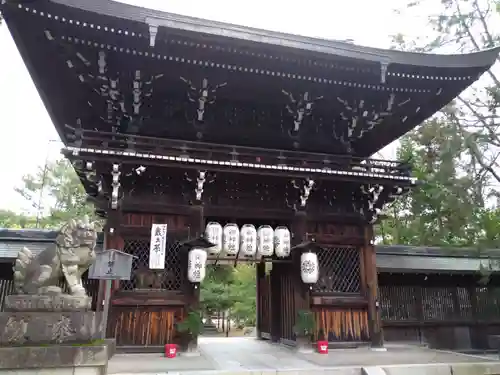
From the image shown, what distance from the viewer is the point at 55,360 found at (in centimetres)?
556

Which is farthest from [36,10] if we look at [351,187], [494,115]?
Answer: [494,115]

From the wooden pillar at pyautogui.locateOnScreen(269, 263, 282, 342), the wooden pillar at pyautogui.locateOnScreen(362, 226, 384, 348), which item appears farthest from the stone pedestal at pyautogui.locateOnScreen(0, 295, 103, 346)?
the wooden pillar at pyautogui.locateOnScreen(362, 226, 384, 348)

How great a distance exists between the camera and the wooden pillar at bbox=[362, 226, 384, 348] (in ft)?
30.2

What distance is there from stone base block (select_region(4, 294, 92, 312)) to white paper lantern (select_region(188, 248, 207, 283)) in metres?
2.57

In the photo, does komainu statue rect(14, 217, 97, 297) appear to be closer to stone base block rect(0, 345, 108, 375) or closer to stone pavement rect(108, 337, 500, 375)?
stone base block rect(0, 345, 108, 375)

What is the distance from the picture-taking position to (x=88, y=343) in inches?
232

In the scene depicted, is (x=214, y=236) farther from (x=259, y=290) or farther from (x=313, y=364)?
(x=259, y=290)

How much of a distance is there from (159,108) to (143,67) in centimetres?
136

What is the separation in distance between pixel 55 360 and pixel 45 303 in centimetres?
85

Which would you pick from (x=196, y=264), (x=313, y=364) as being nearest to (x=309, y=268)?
(x=313, y=364)

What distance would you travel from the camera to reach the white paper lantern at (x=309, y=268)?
888 centimetres

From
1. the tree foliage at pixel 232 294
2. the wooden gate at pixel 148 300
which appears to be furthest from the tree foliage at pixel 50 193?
the wooden gate at pixel 148 300

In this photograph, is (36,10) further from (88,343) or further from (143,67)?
(88,343)

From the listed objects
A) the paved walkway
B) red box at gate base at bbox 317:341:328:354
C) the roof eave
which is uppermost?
the roof eave
